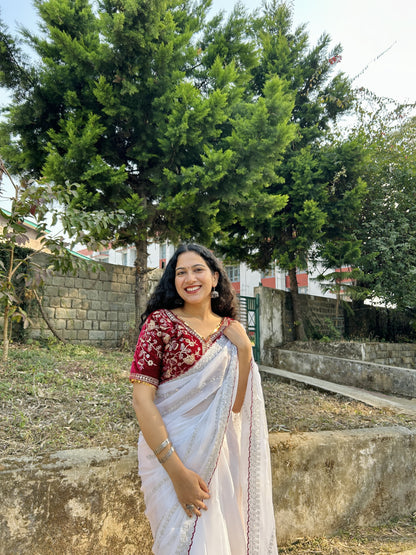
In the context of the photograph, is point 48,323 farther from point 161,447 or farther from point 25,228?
point 161,447

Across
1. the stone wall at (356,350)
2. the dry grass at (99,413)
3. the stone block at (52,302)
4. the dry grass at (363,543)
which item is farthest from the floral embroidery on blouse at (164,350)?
the stone wall at (356,350)

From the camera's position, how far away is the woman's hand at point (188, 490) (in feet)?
4.91

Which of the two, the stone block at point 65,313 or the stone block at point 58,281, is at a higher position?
the stone block at point 58,281

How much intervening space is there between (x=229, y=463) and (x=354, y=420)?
264 cm

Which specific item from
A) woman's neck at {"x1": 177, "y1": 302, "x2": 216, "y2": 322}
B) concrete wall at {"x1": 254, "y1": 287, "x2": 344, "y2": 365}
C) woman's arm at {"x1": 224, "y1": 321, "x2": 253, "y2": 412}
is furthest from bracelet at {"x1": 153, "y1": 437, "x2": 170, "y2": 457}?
concrete wall at {"x1": 254, "y1": 287, "x2": 344, "y2": 365}

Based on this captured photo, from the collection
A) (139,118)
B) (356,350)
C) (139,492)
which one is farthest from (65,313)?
(356,350)

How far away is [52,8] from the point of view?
20.7 ft

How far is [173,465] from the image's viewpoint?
152 cm

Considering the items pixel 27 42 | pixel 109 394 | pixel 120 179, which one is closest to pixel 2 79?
pixel 27 42

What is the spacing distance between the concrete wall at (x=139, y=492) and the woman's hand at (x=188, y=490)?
0.80m

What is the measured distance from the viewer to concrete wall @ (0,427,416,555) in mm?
1933

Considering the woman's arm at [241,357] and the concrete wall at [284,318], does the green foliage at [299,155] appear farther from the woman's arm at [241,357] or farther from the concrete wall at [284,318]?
the woman's arm at [241,357]

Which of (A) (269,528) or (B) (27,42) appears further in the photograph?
(B) (27,42)

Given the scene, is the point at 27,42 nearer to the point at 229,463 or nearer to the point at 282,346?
the point at 229,463
